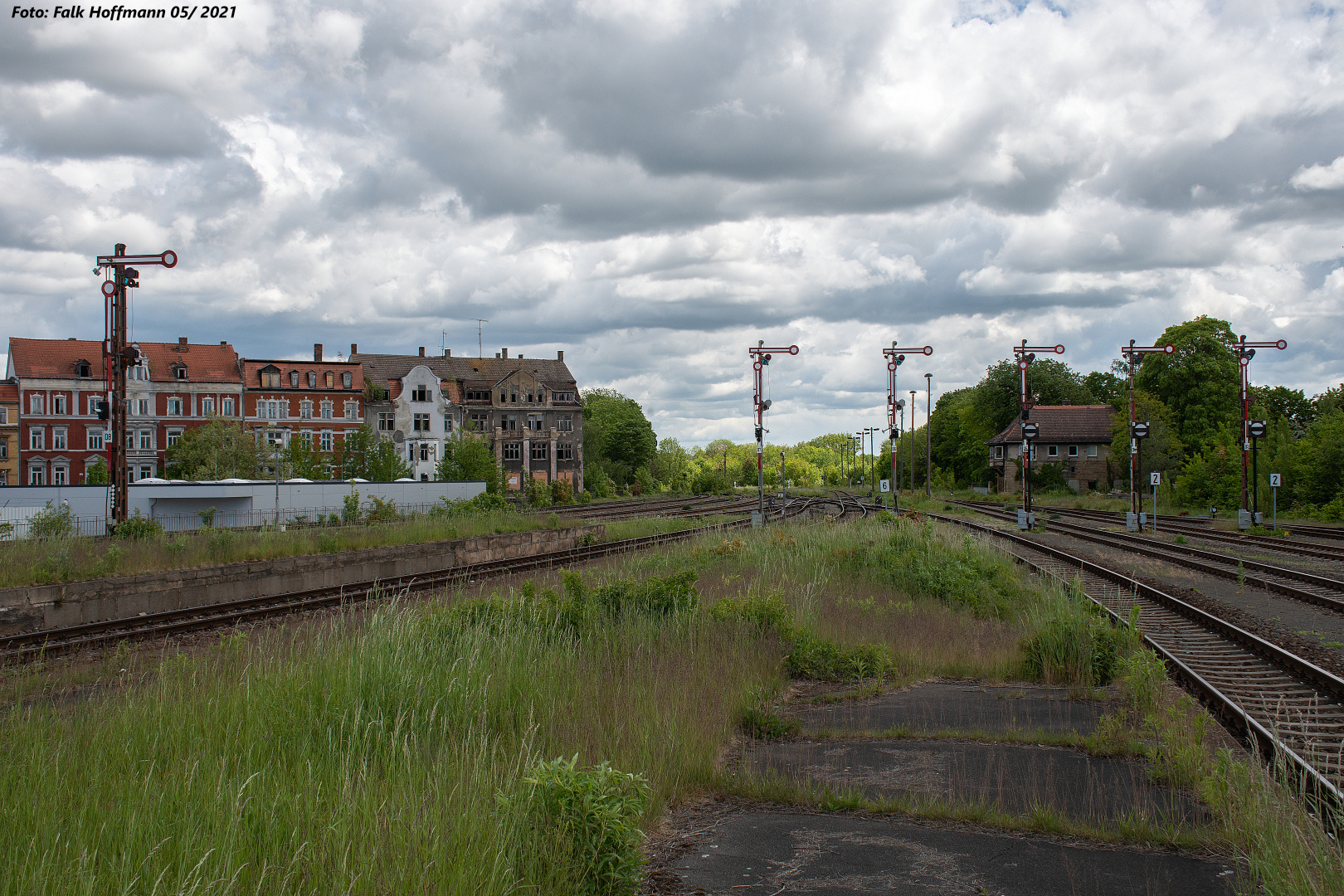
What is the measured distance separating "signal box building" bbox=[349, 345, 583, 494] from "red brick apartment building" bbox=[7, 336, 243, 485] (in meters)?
13.3

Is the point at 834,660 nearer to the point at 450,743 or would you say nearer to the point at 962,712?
the point at 962,712

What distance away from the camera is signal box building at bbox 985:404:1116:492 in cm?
8854

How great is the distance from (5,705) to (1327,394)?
290 ft

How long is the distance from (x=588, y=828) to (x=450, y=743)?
7.41 ft

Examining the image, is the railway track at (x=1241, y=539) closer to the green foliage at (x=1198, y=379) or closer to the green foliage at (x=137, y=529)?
the green foliage at (x=1198, y=379)

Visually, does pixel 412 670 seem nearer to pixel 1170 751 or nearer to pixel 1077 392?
pixel 1170 751

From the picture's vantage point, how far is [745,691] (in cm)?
914

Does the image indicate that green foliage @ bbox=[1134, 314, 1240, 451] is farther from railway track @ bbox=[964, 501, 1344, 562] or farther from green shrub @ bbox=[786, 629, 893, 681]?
green shrub @ bbox=[786, 629, 893, 681]

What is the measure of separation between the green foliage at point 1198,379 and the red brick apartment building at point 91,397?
79.8m

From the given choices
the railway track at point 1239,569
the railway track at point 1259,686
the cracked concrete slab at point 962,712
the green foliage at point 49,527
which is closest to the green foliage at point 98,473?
the green foliage at point 49,527

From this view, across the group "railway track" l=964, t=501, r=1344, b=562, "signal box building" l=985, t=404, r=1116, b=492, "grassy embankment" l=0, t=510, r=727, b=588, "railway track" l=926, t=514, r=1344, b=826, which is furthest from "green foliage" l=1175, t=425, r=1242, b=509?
"grassy embankment" l=0, t=510, r=727, b=588

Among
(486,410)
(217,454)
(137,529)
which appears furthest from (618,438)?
(137,529)

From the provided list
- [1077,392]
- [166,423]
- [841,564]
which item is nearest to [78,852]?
[841,564]

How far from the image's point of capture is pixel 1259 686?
11.5m
